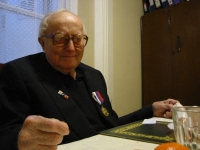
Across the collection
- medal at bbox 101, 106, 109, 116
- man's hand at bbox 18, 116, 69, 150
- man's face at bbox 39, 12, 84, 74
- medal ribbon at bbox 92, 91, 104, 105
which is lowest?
medal at bbox 101, 106, 109, 116

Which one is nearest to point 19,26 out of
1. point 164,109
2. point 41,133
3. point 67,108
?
point 67,108

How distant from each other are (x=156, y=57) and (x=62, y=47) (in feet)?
5.61

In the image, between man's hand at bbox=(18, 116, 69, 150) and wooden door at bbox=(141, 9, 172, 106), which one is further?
wooden door at bbox=(141, 9, 172, 106)

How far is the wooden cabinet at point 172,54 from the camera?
2.27 metres

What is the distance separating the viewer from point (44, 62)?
1.07m

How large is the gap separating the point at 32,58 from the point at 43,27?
0.17 meters

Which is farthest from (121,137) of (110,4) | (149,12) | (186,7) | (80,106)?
(149,12)

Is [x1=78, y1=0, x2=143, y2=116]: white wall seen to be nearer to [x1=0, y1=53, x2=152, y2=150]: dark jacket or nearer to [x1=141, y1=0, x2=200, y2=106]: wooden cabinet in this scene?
[x1=141, y1=0, x2=200, y2=106]: wooden cabinet

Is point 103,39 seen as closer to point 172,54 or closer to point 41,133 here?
point 172,54

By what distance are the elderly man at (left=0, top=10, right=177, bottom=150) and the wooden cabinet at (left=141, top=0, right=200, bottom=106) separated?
1278mm

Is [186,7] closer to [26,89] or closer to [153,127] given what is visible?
[153,127]

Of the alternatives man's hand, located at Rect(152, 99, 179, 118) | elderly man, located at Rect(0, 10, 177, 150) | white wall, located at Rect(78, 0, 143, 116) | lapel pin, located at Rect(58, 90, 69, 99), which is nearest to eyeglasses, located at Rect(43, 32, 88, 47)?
elderly man, located at Rect(0, 10, 177, 150)

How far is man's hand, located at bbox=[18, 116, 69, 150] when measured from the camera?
44cm

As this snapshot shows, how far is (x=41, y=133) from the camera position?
0.47m
